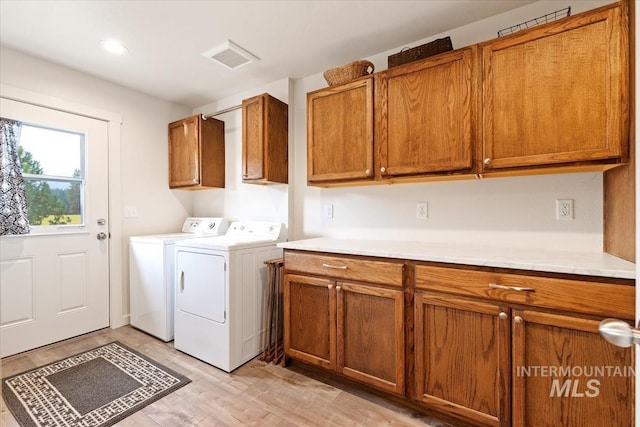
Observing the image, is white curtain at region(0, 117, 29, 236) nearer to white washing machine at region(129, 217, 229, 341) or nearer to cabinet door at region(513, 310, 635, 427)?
white washing machine at region(129, 217, 229, 341)

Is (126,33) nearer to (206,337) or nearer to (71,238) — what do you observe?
(71,238)

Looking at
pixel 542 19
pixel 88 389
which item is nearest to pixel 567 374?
pixel 542 19

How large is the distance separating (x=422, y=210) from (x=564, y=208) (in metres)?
0.80

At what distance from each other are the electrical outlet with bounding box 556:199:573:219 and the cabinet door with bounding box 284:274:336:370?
4.59 feet

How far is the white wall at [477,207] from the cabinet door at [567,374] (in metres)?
0.66

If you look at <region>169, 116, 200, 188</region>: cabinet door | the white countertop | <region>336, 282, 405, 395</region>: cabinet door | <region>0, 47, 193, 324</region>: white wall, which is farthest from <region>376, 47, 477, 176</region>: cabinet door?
<region>0, 47, 193, 324</region>: white wall

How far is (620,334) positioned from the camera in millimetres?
498

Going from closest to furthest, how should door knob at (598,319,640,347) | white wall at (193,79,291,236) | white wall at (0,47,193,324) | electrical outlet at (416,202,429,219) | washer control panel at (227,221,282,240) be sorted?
door knob at (598,319,640,347) < electrical outlet at (416,202,429,219) < white wall at (0,47,193,324) < washer control panel at (227,221,282,240) < white wall at (193,79,291,236)

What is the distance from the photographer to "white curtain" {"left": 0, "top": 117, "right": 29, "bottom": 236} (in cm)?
220

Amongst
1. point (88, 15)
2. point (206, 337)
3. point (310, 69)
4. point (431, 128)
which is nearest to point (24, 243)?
point (206, 337)

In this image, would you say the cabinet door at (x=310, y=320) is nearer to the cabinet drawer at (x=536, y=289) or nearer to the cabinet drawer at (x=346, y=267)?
the cabinet drawer at (x=346, y=267)

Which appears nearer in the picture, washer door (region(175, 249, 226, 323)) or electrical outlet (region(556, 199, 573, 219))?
electrical outlet (region(556, 199, 573, 219))

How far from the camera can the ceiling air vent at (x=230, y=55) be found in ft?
7.36

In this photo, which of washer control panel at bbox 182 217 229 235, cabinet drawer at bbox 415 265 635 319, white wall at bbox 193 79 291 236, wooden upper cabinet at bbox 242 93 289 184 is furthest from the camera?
washer control panel at bbox 182 217 229 235
